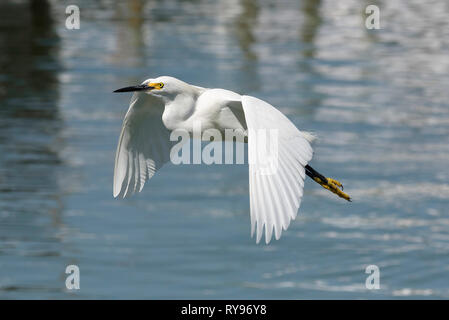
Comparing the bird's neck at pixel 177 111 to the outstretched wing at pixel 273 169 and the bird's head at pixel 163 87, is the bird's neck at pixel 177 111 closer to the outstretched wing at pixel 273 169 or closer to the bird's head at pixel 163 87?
the bird's head at pixel 163 87

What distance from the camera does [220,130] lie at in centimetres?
857

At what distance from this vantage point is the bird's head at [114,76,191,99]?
8330mm

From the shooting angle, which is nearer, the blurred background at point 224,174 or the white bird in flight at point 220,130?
the white bird in flight at point 220,130

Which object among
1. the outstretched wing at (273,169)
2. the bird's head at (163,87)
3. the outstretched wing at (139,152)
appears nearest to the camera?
the outstretched wing at (273,169)

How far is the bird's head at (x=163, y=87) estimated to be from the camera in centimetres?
833

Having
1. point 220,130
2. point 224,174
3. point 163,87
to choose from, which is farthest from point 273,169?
point 224,174

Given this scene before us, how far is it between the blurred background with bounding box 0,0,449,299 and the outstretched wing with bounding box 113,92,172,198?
6450mm

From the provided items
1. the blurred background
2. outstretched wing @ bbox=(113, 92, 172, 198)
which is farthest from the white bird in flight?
the blurred background

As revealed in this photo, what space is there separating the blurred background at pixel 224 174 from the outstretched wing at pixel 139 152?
21.2 feet

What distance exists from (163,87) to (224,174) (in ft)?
38.9

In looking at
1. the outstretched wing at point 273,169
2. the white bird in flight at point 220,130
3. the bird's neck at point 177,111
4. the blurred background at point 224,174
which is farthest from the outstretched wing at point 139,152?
the blurred background at point 224,174

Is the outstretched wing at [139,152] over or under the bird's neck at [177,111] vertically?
under

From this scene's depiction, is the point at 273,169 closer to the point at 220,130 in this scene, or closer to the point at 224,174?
the point at 220,130

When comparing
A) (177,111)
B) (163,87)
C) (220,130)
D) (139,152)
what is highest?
(163,87)
